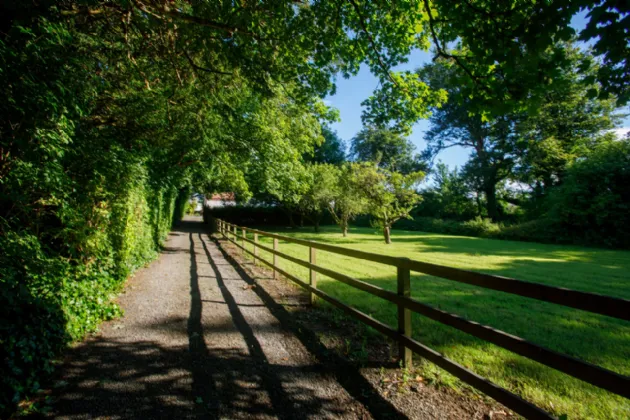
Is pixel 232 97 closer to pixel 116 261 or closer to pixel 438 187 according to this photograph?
pixel 116 261

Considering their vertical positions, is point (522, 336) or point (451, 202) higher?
point (451, 202)

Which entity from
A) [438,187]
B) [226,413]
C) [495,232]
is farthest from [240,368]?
[438,187]

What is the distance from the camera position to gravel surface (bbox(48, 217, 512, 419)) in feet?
8.68

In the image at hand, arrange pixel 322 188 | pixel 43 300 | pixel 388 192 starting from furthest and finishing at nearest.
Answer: pixel 322 188, pixel 388 192, pixel 43 300

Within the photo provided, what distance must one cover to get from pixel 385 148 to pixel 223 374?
179 feet

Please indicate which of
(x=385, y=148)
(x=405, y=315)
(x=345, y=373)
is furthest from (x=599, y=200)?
(x=385, y=148)

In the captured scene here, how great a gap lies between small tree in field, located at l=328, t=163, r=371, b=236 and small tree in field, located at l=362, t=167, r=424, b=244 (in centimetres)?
39

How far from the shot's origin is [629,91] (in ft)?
9.28

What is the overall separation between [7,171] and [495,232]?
2847 centimetres

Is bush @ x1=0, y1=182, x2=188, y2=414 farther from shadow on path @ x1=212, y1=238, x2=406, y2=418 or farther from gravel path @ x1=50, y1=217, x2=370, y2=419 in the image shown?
shadow on path @ x1=212, y1=238, x2=406, y2=418

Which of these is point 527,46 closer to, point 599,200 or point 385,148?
point 599,200

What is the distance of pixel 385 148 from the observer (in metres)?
54.8

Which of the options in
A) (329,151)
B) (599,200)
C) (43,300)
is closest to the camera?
(43,300)

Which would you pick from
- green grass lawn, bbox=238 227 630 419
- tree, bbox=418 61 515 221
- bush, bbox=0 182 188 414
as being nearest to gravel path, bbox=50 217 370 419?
bush, bbox=0 182 188 414
